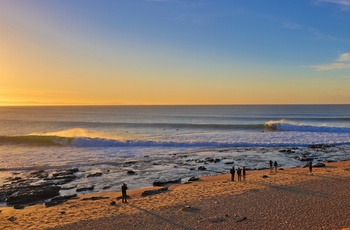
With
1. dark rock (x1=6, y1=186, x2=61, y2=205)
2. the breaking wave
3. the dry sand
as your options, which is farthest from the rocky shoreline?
the breaking wave

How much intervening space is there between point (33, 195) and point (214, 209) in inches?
426

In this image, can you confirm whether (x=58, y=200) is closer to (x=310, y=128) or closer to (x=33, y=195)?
(x=33, y=195)

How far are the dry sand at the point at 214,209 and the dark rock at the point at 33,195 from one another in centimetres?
112

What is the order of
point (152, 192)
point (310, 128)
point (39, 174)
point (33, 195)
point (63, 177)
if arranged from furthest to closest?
point (310, 128) < point (39, 174) < point (63, 177) < point (152, 192) < point (33, 195)

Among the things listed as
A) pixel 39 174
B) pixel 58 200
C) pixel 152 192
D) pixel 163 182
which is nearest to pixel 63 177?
pixel 39 174

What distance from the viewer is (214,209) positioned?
44.8 feet

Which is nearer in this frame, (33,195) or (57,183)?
(33,195)

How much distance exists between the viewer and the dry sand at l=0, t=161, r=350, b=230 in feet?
39.5

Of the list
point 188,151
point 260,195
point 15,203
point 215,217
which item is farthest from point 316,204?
point 188,151

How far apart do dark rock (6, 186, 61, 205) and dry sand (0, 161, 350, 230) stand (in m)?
1.12

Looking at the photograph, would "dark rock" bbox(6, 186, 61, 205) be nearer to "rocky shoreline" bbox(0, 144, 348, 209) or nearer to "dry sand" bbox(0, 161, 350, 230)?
"rocky shoreline" bbox(0, 144, 348, 209)

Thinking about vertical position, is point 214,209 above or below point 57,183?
above

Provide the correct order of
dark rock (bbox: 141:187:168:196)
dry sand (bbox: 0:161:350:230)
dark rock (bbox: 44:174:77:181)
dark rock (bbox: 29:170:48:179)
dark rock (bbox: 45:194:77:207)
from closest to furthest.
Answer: dry sand (bbox: 0:161:350:230)
dark rock (bbox: 45:194:77:207)
dark rock (bbox: 141:187:168:196)
dark rock (bbox: 44:174:77:181)
dark rock (bbox: 29:170:48:179)

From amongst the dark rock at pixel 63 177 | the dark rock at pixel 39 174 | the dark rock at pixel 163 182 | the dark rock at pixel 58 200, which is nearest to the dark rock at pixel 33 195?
the dark rock at pixel 58 200
